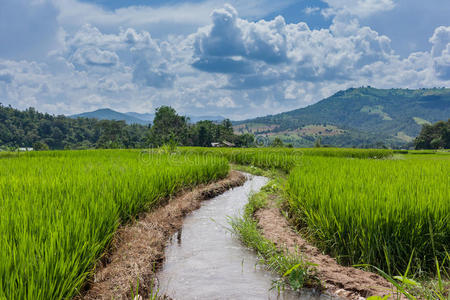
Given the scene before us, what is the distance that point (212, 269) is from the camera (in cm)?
311

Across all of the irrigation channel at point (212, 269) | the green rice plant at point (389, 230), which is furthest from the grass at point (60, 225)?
the green rice plant at point (389, 230)

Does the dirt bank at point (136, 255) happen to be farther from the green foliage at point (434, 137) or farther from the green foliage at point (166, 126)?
the green foliage at point (434, 137)

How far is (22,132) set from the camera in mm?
76375

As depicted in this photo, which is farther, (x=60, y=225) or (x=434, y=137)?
(x=434, y=137)

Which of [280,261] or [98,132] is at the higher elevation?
[98,132]

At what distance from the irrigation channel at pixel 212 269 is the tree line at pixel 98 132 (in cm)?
4998

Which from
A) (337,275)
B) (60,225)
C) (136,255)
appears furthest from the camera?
(136,255)

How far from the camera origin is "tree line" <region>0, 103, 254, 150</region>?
64.8 metres

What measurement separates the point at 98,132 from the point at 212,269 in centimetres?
10200

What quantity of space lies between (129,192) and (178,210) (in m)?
1.07

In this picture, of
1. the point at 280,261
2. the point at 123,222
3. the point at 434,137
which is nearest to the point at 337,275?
the point at 280,261

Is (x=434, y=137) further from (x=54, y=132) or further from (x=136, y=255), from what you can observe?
(x=54, y=132)

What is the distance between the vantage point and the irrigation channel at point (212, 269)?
2.64 metres

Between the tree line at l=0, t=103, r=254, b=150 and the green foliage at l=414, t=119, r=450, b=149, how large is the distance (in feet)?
130
